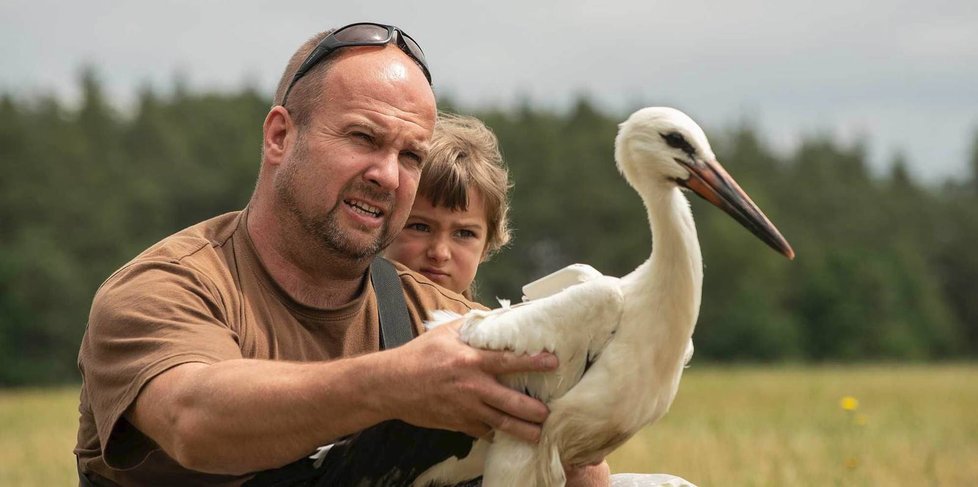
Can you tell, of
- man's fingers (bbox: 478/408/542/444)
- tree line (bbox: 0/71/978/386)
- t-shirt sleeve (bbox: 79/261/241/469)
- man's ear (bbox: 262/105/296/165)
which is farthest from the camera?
tree line (bbox: 0/71/978/386)

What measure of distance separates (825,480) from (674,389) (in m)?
6.14

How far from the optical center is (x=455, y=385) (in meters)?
5.02

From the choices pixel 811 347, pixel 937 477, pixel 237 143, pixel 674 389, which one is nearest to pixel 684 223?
pixel 674 389

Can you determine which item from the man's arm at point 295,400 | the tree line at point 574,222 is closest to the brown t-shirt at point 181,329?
the man's arm at point 295,400

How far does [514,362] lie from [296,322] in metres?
1.28

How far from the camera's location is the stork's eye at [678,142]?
5.71 metres

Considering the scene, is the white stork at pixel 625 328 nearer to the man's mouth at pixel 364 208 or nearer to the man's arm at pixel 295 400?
the man's arm at pixel 295 400

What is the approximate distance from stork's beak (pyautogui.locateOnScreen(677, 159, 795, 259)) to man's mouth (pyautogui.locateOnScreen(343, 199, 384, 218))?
1.51 metres

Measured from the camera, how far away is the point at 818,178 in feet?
411

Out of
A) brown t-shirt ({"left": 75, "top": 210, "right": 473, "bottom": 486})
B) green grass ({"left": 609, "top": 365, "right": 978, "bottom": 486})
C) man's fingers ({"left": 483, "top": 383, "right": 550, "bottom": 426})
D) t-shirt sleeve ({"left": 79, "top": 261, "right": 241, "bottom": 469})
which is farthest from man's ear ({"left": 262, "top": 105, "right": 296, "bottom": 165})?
green grass ({"left": 609, "top": 365, "right": 978, "bottom": 486})

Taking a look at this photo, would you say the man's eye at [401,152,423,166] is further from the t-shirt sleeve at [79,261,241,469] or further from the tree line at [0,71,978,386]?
the tree line at [0,71,978,386]

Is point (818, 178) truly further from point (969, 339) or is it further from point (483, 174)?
point (483, 174)

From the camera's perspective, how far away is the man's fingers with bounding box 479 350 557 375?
5160mm

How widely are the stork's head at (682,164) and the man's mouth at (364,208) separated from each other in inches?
47.2
